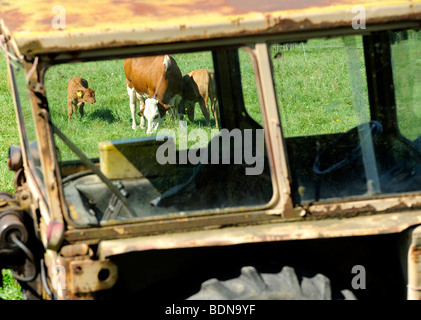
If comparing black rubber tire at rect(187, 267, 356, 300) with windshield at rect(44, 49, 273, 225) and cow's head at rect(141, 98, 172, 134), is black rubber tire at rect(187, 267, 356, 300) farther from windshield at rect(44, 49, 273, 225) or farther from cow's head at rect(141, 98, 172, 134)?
cow's head at rect(141, 98, 172, 134)

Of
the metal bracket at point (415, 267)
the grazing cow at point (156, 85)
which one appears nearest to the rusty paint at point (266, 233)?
the metal bracket at point (415, 267)

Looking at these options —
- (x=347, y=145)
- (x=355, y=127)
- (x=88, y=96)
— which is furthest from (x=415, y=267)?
(x=88, y=96)

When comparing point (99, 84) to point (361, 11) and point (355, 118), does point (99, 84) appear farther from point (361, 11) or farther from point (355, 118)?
point (361, 11)

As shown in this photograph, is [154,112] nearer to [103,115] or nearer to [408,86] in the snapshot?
[103,115]

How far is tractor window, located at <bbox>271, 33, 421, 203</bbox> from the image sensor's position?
308cm

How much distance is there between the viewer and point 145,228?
2.93 metres

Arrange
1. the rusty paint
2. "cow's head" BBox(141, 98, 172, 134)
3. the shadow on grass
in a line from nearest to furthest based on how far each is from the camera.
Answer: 1. the rusty paint
2. the shadow on grass
3. "cow's head" BBox(141, 98, 172, 134)

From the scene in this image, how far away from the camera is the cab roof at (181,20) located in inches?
108

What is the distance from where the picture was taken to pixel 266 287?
114 inches

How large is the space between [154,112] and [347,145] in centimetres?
674

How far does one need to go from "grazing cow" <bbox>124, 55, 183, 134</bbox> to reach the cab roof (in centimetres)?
614

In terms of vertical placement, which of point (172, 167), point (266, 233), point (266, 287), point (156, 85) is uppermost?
point (156, 85)

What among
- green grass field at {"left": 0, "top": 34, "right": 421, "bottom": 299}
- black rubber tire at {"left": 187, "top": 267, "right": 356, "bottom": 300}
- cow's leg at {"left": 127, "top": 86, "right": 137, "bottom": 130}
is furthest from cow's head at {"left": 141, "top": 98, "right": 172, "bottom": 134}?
black rubber tire at {"left": 187, "top": 267, "right": 356, "bottom": 300}

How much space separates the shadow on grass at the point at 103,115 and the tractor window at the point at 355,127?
512 cm
